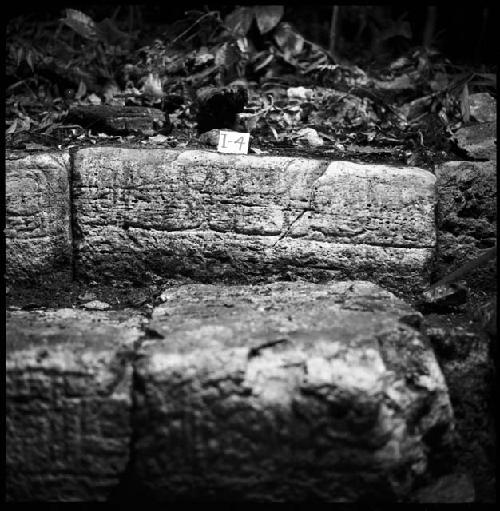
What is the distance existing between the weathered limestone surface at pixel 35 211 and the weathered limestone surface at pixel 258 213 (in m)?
0.06

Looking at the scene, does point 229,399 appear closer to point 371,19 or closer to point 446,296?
point 446,296

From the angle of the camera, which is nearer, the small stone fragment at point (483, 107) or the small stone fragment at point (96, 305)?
the small stone fragment at point (96, 305)

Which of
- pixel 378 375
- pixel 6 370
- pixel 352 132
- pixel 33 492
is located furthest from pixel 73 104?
pixel 378 375

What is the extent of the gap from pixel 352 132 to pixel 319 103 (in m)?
0.26

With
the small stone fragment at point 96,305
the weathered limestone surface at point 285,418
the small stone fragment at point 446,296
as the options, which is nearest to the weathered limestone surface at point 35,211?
the small stone fragment at point 96,305

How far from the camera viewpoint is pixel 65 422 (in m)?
Answer: 1.26

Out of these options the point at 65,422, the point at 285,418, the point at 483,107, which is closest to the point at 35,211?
the point at 65,422

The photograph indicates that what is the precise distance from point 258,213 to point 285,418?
827 millimetres

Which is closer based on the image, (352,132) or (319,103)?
(352,132)

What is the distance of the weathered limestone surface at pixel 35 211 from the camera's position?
182 centimetres

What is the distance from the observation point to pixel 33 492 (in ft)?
4.21

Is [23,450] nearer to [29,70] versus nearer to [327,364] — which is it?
[327,364]

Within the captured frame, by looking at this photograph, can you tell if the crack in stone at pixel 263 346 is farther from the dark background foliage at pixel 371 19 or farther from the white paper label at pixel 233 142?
the dark background foliage at pixel 371 19

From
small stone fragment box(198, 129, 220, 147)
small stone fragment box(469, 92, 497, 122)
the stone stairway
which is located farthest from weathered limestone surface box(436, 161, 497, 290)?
small stone fragment box(198, 129, 220, 147)
